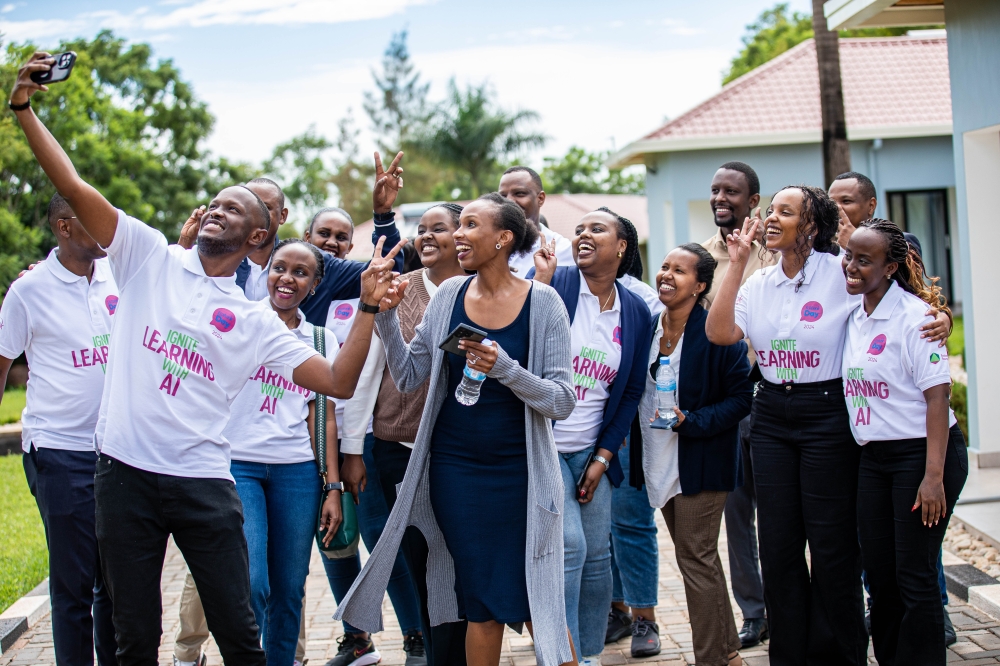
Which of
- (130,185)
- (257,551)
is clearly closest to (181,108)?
(130,185)

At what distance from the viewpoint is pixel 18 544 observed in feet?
25.4

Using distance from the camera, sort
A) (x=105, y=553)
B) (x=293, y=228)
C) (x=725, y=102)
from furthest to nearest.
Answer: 1. (x=293, y=228)
2. (x=725, y=102)
3. (x=105, y=553)

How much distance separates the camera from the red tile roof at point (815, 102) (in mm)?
18781

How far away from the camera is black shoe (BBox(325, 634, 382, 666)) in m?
5.25

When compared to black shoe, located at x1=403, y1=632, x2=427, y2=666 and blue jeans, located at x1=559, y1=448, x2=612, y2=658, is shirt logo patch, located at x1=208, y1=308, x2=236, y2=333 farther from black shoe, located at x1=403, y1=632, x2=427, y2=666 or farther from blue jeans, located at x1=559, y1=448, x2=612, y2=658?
black shoe, located at x1=403, y1=632, x2=427, y2=666

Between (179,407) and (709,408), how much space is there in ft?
8.07

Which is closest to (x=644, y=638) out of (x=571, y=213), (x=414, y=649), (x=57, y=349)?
(x=414, y=649)

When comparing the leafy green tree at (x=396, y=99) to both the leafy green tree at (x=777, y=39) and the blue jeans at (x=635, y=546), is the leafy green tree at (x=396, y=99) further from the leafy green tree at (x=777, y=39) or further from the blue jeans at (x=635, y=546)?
the blue jeans at (x=635, y=546)

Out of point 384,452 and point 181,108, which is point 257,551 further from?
point 181,108

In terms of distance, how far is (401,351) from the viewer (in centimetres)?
417

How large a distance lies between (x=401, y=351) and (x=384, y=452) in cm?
89

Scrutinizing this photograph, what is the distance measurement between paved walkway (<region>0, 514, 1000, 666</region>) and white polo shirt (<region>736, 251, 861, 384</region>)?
1612 millimetres

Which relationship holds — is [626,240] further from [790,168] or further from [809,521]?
[790,168]

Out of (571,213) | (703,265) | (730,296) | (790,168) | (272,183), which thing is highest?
(571,213)
